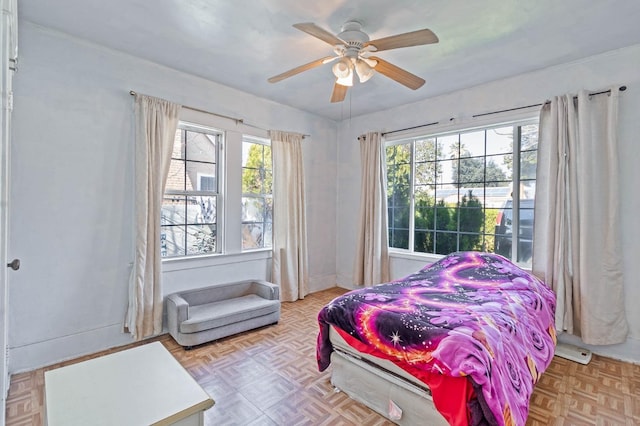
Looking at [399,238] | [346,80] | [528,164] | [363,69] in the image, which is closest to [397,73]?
[363,69]

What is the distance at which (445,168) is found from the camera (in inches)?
157

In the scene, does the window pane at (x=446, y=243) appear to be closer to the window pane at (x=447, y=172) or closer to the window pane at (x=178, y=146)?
the window pane at (x=447, y=172)

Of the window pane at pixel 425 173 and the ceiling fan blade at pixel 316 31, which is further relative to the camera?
the window pane at pixel 425 173

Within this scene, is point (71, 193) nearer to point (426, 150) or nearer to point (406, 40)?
point (406, 40)

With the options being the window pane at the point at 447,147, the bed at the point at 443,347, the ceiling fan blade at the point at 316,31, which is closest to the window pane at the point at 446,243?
Answer: the window pane at the point at 447,147

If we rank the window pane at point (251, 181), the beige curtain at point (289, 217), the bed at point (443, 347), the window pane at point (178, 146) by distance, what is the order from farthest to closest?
the beige curtain at point (289, 217) → the window pane at point (251, 181) → the window pane at point (178, 146) → the bed at point (443, 347)

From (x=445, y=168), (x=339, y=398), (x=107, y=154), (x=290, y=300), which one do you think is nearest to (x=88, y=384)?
(x=339, y=398)

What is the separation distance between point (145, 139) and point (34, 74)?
0.88 metres

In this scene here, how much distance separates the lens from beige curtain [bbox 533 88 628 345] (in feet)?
8.99

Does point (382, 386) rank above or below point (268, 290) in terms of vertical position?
below

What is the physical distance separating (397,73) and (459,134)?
1858 mm

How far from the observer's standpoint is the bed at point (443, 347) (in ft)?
5.21

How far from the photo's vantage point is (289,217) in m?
4.27

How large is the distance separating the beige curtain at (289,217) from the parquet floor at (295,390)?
125 cm
